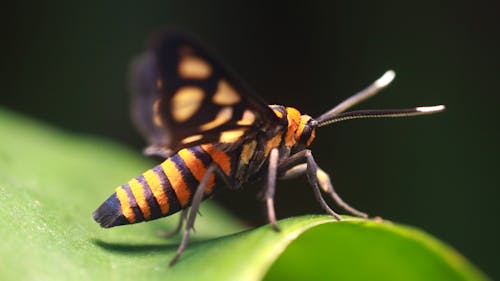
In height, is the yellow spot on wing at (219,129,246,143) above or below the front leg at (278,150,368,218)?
above

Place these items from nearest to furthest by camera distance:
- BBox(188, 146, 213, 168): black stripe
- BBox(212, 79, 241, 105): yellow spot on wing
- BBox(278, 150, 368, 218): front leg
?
BBox(212, 79, 241, 105): yellow spot on wing → BBox(188, 146, 213, 168): black stripe → BBox(278, 150, 368, 218): front leg

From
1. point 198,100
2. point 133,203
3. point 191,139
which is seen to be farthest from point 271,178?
point 133,203

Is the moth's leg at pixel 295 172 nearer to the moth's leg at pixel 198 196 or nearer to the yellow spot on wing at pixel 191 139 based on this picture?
the moth's leg at pixel 198 196

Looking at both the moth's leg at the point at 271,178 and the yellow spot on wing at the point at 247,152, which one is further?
the yellow spot on wing at the point at 247,152

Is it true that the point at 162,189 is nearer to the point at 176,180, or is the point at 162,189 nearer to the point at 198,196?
the point at 176,180

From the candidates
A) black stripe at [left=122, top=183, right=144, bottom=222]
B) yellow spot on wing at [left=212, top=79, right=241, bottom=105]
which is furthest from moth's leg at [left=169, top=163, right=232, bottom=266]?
yellow spot on wing at [left=212, top=79, right=241, bottom=105]

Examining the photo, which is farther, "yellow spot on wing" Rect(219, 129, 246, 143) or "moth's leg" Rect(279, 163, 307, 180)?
"moth's leg" Rect(279, 163, 307, 180)

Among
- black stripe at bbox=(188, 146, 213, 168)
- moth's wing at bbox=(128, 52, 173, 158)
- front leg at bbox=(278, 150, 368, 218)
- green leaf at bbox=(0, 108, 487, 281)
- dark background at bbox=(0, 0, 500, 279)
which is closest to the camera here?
green leaf at bbox=(0, 108, 487, 281)

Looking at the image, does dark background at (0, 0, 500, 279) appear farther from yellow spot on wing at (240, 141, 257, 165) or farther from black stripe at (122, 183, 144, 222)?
black stripe at (122, 183, 144, 222)

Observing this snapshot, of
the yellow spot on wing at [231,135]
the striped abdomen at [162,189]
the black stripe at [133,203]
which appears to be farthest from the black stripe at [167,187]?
the yellow spot on wing at [231,135]
